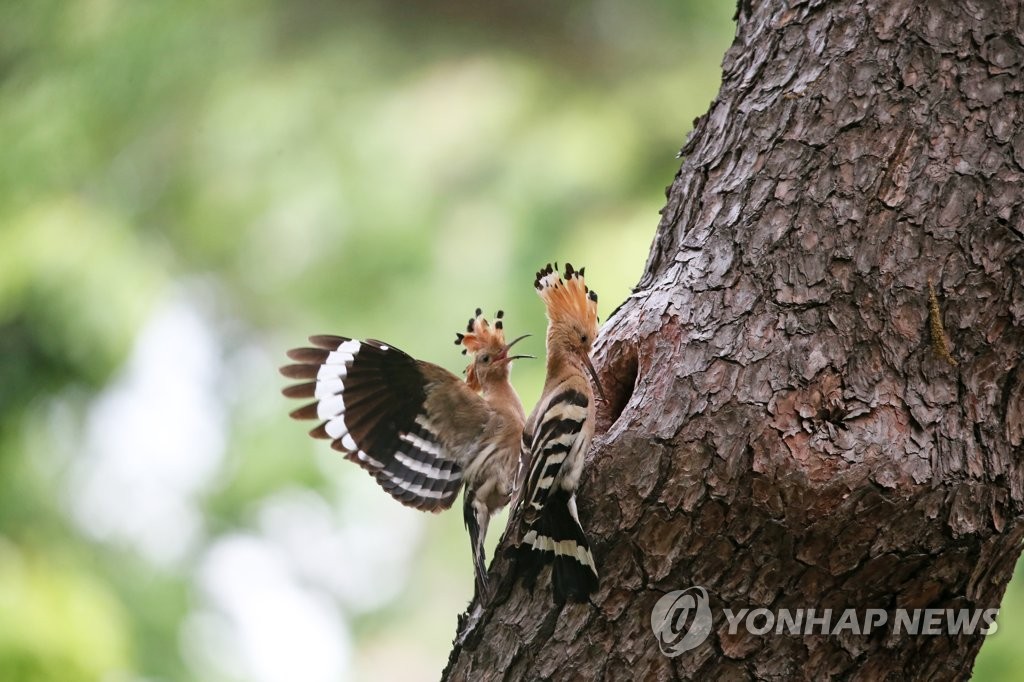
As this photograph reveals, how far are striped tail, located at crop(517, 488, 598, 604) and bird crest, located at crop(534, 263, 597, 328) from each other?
53 cm

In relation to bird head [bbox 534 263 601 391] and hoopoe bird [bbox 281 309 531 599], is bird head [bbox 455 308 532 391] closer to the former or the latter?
hoopoe bird [bbox 281 309 531 599]

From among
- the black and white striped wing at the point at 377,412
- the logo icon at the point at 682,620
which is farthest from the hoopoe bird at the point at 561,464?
the black and white striped wing at the point at 377,412

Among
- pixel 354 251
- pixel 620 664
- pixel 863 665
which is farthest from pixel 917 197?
pixel 354 251

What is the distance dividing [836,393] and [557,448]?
A: 0.49 m

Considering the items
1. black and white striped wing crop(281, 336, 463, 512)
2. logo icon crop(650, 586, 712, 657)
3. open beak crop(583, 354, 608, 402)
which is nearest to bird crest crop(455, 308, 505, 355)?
black and white striped wing crop(281, 336, 463, 512)

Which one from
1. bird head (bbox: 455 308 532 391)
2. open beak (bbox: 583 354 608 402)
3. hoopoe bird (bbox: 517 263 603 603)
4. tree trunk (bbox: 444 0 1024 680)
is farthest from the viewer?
bird head (bbox: 455 308 532 391)

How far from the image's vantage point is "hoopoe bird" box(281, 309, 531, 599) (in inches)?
88.9

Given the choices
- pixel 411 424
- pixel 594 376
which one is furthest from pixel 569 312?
pixel 411 424

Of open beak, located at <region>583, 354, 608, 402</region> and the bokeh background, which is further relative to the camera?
the bokeh background

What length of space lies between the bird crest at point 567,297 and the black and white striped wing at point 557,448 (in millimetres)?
268

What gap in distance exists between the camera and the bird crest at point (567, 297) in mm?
2324

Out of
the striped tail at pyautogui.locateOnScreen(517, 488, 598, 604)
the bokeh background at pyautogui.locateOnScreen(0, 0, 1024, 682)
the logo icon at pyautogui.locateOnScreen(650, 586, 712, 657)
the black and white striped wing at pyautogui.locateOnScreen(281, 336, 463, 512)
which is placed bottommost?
the logo icon at pyautogui.locateOnScreen(650, 586, 712, 657)

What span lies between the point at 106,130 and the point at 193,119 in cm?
41

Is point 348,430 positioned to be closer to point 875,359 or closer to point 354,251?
point 875,359
